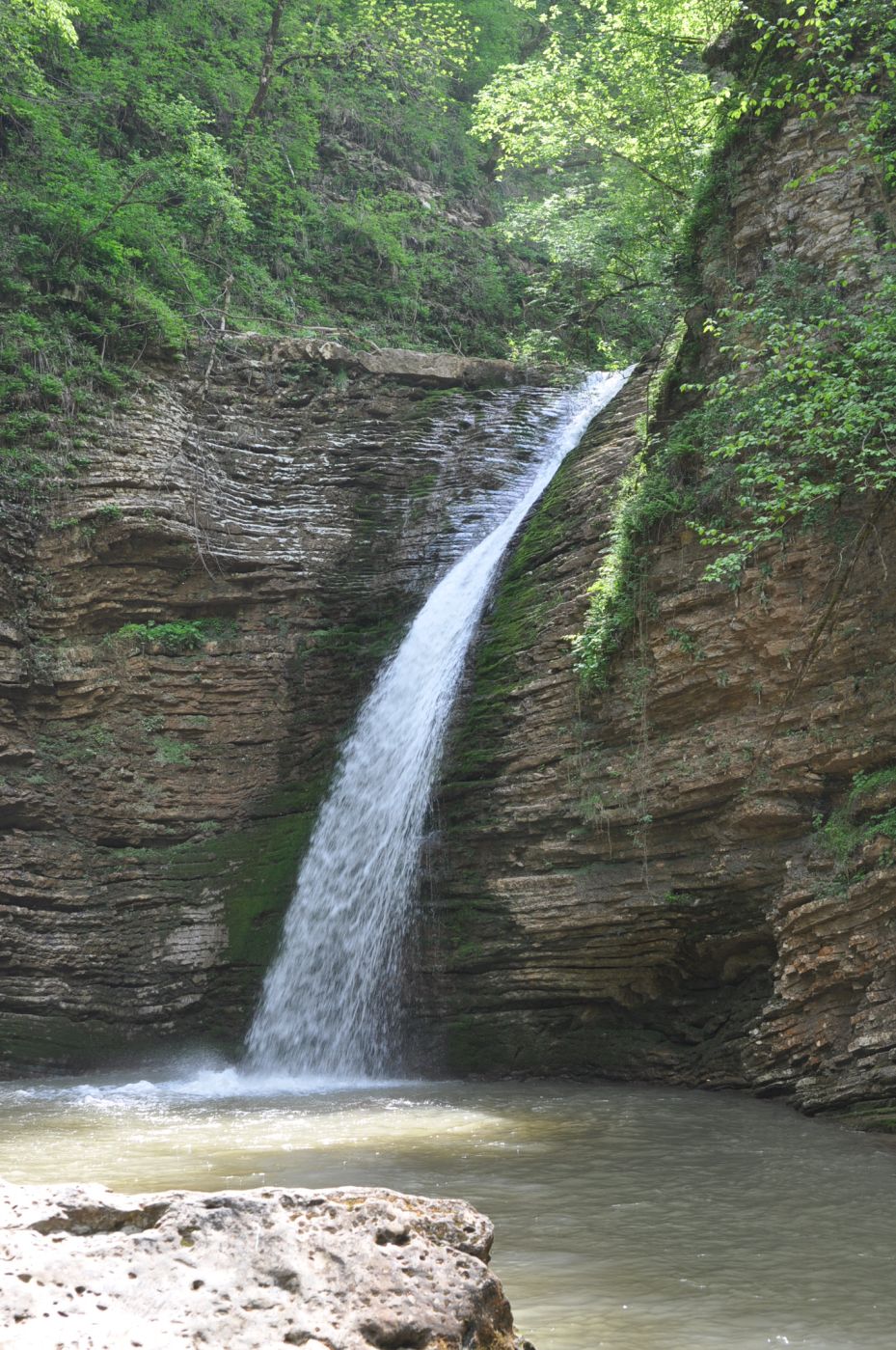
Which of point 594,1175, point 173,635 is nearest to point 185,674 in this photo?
point 173,635

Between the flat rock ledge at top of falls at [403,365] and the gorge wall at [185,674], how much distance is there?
0.88 meters

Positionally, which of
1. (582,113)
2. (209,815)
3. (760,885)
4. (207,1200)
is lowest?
(207,1200)

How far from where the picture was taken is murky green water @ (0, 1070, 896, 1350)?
4016mm

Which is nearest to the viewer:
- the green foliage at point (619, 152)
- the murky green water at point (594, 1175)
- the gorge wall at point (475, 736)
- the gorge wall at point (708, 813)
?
the murky green water at point (594, 1175)

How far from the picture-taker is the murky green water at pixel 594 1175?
4016 millimetres

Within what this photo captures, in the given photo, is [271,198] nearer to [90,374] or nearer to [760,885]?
[90,374]

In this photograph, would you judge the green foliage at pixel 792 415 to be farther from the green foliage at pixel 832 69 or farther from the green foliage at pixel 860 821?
the green foliage at pixel 860 821

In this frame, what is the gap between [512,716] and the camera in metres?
11.6

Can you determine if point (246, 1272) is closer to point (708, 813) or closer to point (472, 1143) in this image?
point (472, 1143)

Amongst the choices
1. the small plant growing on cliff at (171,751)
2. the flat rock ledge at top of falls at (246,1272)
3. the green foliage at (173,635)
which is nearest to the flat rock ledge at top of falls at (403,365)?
the green foliage at (173,635)

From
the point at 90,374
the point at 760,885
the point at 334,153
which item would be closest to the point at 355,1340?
the point at 760,885

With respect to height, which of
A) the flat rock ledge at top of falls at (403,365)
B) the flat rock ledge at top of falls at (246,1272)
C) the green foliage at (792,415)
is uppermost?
the flat rock ledge at top of falls at (403,365)

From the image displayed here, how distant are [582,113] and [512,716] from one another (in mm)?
13968

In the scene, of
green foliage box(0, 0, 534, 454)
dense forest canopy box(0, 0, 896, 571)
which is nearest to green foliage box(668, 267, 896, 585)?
dense forest canopy box(0, 0, 896, 571)
